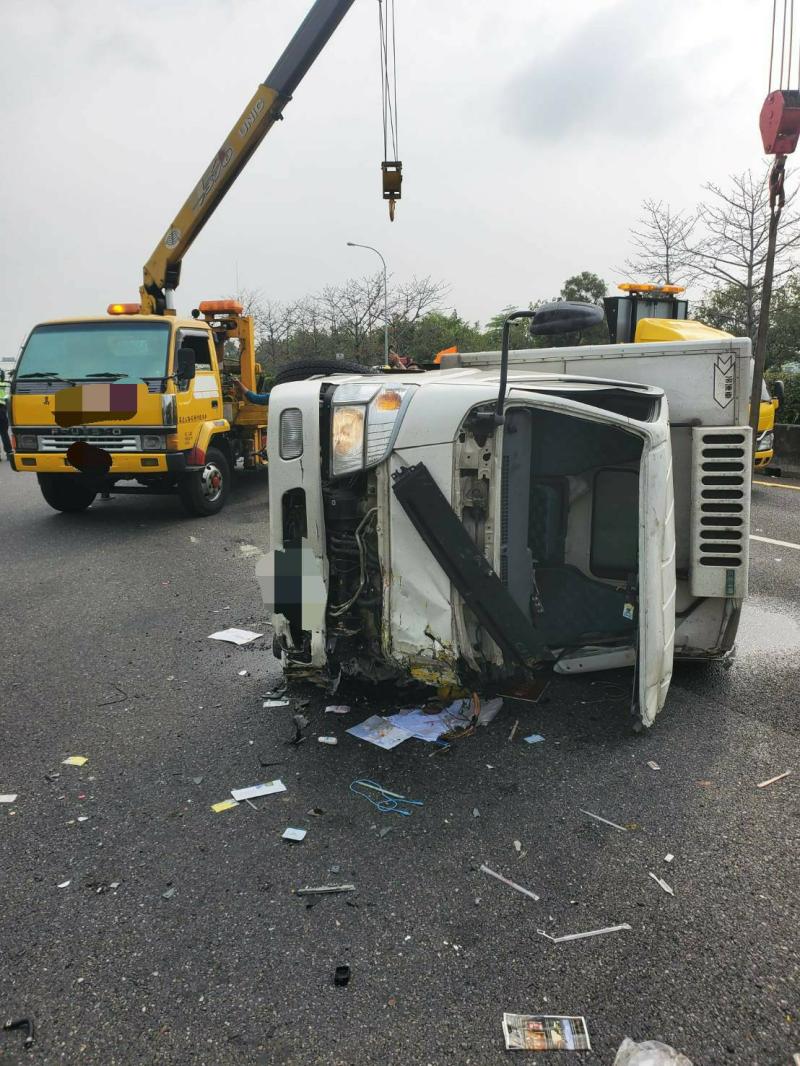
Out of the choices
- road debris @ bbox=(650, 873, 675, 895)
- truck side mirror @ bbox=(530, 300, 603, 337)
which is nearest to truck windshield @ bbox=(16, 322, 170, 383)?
truck side mirror @ bbox=(530, 300, 603, 337)

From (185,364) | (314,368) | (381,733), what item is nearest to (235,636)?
(381,733)

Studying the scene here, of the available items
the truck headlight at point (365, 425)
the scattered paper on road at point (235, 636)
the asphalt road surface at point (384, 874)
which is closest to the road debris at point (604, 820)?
the asphalt road surface at point (384, 874)

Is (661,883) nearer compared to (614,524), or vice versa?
(661,883)

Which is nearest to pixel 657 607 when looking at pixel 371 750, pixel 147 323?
pixel 371 750

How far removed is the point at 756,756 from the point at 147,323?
7505 mm

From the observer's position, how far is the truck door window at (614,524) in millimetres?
3988

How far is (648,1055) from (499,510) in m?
1.92

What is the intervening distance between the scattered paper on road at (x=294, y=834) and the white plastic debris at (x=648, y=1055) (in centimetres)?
126

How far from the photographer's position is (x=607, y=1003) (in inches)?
78.5

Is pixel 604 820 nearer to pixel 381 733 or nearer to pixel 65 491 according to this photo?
pixel 381 733

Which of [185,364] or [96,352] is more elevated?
[96,352]

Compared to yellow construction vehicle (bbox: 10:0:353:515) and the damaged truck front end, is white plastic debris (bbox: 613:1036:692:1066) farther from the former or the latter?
yellow construction vehicle (bbox: 10:0:353:515)

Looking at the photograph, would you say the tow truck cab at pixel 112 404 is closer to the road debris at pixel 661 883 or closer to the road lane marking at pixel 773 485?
the road debris at pixel 661 883

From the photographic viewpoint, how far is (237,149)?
1042cm
